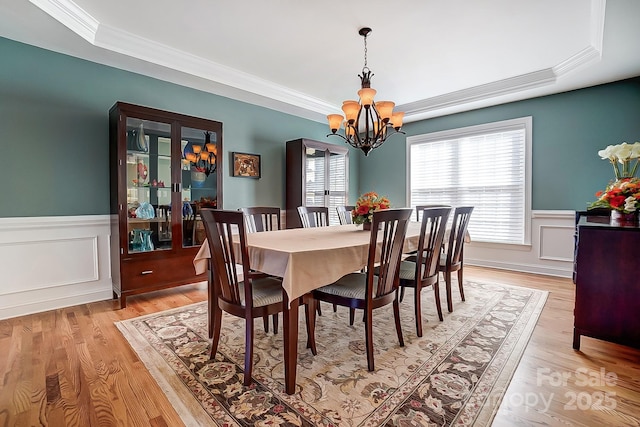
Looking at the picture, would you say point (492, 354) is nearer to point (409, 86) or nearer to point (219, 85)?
point (409, 86)

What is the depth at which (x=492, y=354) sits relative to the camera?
2.00 m

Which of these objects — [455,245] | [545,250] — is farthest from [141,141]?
[545,250]

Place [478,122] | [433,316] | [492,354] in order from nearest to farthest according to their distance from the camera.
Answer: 1. [492,354]
2. [433,316]
3. [478,122]

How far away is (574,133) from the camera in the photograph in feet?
12.7

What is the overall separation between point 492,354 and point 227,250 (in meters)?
1.85

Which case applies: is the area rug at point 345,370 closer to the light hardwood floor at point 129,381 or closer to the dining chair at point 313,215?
the light hardwood floor at point 129,381

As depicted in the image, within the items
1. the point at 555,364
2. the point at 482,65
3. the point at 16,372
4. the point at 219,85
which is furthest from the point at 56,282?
the point at 482,65

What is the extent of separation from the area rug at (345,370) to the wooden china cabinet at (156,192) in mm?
560

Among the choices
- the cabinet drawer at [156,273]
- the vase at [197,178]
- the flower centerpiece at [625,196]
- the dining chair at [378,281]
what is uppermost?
the vase at [197,178]

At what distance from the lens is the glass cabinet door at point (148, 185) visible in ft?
9.66

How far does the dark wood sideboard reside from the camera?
6.12 ft

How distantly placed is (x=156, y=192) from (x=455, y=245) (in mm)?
3057

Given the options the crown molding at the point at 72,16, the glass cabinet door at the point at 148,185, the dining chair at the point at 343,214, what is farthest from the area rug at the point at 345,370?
the crown molding at the point at 72,16

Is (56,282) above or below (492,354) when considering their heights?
above
